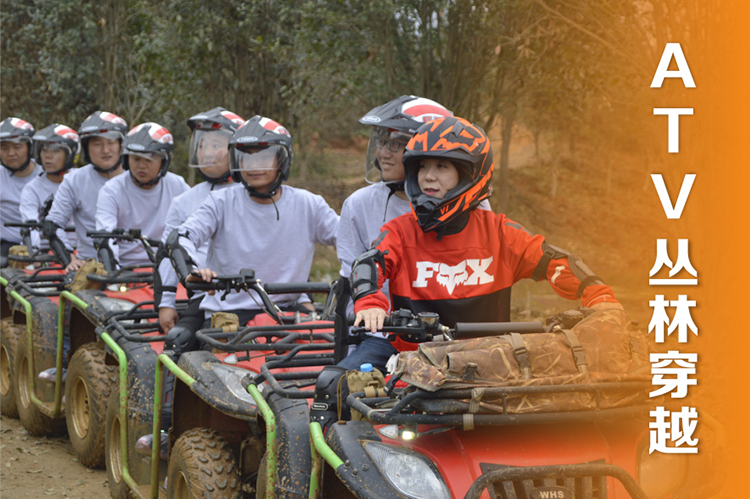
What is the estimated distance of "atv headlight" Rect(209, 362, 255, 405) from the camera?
4453mm

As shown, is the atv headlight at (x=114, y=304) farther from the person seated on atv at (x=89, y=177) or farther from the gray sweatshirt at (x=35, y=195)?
the gray sweatshirt at (x=35, y=195)

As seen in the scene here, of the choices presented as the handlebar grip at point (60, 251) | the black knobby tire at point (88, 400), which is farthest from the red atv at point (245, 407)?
the handlebar grip at point (60, 251)

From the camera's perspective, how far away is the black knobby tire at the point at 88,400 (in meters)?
6.53

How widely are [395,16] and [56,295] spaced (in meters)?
5.80

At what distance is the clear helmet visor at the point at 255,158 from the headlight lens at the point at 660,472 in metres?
3.40

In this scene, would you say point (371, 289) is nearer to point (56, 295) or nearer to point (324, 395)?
point (324, 395)

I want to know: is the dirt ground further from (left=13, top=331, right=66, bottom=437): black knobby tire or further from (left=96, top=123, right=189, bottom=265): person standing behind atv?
(left=96, top=123, right=189, bottom=265): person standing behind atv

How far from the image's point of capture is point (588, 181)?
140 feet

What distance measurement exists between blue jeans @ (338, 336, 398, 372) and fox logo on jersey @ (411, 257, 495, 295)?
1.06 feet

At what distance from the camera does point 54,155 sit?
1065 centimetres

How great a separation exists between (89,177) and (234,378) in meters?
5.36

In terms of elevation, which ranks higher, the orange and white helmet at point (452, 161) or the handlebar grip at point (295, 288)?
the orange and white helmet at point (452, 161)

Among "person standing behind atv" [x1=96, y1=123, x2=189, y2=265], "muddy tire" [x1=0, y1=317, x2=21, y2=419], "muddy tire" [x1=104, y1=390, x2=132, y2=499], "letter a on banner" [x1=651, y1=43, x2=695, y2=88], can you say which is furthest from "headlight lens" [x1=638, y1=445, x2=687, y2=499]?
"muddy tire" [x1=0, y1=317, x2=21, y2=419]

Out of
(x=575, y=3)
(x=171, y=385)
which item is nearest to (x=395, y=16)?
(x=575, y=3)
